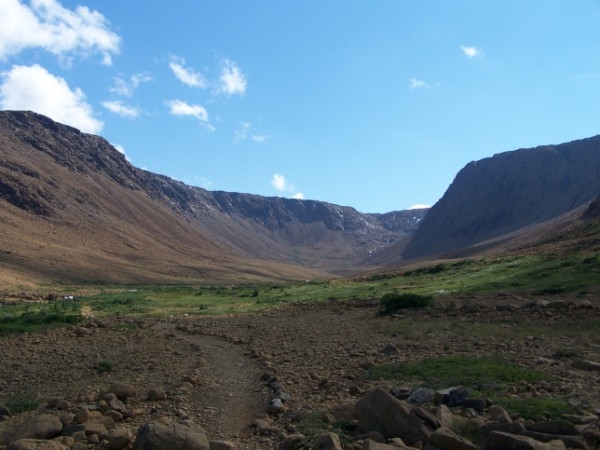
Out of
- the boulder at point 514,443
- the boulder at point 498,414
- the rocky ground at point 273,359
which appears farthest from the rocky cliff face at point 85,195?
the boulder at point 514,443

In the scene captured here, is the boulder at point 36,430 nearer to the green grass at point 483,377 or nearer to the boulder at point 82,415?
the boulder at point 82,415

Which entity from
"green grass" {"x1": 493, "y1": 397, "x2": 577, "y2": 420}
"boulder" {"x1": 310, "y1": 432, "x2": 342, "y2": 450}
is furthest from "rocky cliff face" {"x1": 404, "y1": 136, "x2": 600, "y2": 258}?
"boulder" {"x1": 310, "y1": 432, "x2": 342, "y2": 450}

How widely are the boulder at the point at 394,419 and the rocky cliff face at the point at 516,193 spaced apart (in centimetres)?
14537

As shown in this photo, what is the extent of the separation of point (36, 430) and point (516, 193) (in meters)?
176

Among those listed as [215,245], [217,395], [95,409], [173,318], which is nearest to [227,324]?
[173,318]

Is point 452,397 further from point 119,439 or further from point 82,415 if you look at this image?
point 82,415

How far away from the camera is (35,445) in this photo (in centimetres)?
821

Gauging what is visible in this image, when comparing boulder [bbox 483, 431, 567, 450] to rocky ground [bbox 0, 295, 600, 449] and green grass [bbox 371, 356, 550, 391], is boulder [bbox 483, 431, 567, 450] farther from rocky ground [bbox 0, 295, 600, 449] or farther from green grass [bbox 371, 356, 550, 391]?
green grass [bbox 371, 356, 550, 391]

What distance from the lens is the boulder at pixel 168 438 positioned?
8.12 m

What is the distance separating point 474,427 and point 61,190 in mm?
134795

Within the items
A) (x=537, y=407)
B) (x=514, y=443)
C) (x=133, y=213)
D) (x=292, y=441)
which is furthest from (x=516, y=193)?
(x=514, y=443)

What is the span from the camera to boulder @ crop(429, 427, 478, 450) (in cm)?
766

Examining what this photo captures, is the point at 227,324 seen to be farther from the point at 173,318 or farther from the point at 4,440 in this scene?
the point at 4,440

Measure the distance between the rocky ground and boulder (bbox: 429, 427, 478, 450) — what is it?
1.81m
